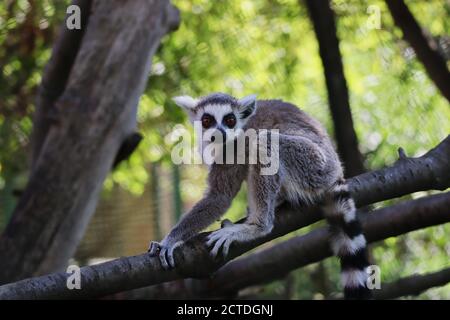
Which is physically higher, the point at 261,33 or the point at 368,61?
the point at 261,33

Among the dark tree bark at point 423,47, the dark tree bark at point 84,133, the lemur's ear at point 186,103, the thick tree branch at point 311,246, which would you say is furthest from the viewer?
the dark tree bark at point 84,133

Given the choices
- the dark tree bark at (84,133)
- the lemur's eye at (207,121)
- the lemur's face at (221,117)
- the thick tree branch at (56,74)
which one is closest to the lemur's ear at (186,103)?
the lemur's face at (221,117)

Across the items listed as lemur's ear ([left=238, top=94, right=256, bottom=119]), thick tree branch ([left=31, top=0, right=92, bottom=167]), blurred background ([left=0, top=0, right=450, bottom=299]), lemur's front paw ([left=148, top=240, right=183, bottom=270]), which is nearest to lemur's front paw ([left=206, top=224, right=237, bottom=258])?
lemur's front paw ([left=148, top=240, right=183, bottom=270])

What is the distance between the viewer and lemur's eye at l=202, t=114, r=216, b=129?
11.8ft

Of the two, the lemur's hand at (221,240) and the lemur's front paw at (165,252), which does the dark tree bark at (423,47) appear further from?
→ the lemur's front paw at (165,252)

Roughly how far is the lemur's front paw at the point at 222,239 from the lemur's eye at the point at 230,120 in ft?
2.12

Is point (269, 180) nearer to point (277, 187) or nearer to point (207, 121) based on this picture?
point (277, 187)

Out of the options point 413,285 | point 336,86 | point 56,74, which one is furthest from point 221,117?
point 56,74

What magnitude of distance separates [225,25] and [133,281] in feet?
10.8

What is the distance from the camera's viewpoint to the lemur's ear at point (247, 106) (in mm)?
3566

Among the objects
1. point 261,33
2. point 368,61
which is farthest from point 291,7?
point 368,61

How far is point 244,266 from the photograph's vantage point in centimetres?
397
